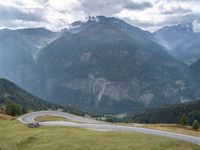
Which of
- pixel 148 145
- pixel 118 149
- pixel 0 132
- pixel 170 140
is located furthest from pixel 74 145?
pixel 0 132

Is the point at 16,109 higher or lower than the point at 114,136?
higher

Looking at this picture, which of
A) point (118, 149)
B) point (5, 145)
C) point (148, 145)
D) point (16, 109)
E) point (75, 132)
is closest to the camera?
point (118, 149)

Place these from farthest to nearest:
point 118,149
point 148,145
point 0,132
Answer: point 0,132 → point 148,145 → point 118,149

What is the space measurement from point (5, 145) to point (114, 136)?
20.5 m

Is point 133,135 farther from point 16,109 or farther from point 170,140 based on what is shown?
point 16,109

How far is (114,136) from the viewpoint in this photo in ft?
243

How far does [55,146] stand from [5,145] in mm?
11569

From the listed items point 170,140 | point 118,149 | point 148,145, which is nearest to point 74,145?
point 118,149

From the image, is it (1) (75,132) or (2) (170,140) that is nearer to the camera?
(2) (170,140)

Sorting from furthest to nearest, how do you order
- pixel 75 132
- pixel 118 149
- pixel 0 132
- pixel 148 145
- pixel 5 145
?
pixel 0 132 < pixel 75 132 < pixel 5 145 < pixel 148 145 < pixel 118 149

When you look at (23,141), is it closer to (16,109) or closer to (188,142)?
(188,142)

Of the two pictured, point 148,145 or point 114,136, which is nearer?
point 148,145

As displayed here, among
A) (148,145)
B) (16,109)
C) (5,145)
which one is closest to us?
(148,145)

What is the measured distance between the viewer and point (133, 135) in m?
75.7
